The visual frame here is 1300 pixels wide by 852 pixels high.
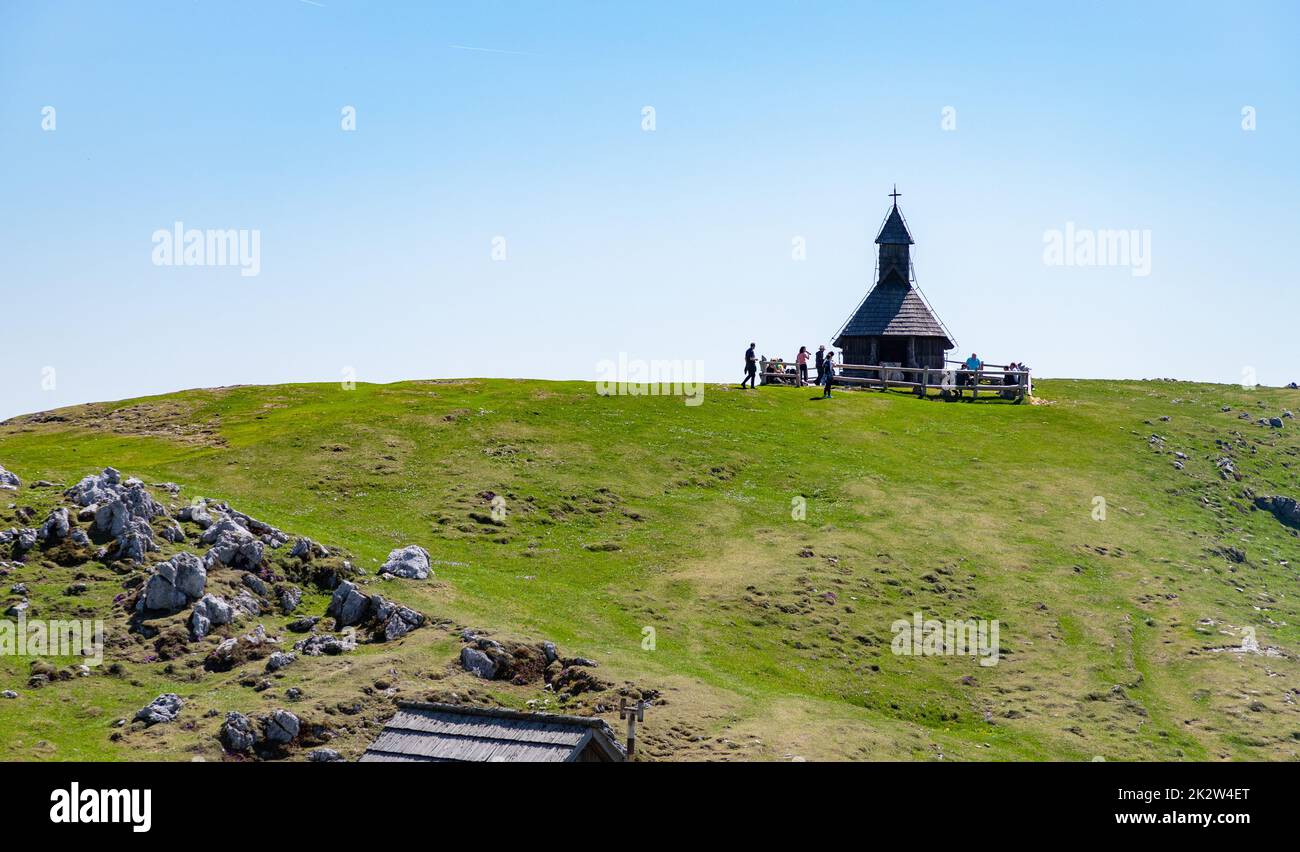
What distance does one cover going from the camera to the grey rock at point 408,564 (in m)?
42.9

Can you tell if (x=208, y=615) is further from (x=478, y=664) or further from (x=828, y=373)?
(x=828, y=373)

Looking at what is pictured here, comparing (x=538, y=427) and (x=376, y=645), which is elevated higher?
(x=538, y=427)

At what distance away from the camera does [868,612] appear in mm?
45438

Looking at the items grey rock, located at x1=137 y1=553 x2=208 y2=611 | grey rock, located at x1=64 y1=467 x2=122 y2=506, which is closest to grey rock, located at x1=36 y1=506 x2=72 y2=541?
grey rock, located at x1=64 y1=467 x2=122 y2=506

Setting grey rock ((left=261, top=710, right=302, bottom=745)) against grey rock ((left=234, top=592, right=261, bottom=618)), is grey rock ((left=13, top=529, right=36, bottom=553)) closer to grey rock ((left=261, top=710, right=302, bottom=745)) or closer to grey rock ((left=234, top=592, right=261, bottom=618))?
grey rock ((left=234, top=592, right=261, bottom=618))

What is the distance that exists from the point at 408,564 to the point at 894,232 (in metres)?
55.1

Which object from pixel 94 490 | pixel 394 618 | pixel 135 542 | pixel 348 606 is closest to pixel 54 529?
pixel 94 490

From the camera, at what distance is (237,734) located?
32188mm

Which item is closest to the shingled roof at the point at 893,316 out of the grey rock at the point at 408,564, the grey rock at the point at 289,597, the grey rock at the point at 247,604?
the grey rock at the point at 408,564
